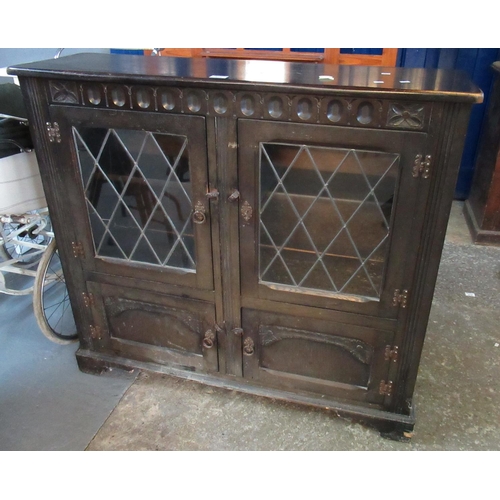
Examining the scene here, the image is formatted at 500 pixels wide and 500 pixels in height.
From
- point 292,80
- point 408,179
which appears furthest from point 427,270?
point 292,80

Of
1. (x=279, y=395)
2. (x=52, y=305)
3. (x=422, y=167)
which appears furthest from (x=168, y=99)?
(x=52, y=305)

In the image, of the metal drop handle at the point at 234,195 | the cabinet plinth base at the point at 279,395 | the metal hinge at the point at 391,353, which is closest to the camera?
the metal drop handle at the point at 234,195

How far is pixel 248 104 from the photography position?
125 cm

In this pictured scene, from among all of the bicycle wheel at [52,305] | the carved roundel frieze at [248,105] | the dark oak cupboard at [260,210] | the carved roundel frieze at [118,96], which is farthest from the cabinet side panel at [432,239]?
the bicycle wheel at [52,305]

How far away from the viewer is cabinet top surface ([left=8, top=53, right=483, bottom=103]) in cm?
115

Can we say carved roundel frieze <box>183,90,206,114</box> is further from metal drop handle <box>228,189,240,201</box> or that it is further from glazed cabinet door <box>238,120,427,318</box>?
metal drop handle <box>228,189,240,201</box>

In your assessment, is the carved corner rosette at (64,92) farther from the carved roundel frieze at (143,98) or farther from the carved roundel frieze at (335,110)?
the carved roundel frieze at (335,110)

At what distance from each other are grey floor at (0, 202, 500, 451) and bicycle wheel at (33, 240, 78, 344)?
89 millimetres

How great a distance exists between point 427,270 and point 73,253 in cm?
116

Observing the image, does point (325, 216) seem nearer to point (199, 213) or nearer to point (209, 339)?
point (199, 213)

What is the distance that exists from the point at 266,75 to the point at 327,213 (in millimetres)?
424

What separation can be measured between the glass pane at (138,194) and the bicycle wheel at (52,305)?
0.45m

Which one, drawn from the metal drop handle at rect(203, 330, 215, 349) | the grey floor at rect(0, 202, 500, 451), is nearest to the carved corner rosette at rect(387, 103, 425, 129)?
the metal drop handle at rect(203, 330, 215, 349)

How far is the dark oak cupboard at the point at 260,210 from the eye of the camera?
122 cm
